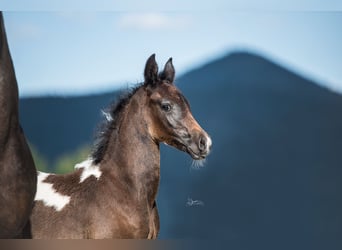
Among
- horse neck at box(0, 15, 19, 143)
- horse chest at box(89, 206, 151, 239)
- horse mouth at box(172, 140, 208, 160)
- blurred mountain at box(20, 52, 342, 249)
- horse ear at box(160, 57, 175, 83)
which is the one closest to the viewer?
horse neck at box(0, 15, 19, 143)

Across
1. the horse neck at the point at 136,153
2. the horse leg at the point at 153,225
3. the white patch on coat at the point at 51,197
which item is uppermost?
the horse neck at the point at 136,153

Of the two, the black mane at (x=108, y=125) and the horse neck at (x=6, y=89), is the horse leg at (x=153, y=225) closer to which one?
the black mane at (x=108, y=125)

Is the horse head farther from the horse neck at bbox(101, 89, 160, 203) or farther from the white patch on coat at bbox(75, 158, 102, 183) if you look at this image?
the white patch on coat at bbox(75, 158, 102, 183)

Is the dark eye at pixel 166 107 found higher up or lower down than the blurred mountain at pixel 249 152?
higher up

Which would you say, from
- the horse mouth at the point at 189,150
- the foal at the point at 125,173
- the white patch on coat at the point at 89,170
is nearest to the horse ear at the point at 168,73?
the foal at the point at 125,173

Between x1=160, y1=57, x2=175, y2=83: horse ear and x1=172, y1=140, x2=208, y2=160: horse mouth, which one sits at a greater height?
x1=160, y1=57, x2=175, y2=83: horse ear

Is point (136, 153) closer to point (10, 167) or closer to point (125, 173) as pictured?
point (125, 173)

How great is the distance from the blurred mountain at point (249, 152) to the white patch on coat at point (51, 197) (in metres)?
0.48

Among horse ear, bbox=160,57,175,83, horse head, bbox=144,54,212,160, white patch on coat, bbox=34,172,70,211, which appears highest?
horse ear, bbox=160,57,175,83

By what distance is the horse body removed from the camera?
1.33 meters

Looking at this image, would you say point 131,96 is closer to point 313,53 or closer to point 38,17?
point 38,17

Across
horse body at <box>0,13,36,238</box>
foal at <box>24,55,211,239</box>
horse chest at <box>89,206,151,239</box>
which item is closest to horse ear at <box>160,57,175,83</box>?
foal at <box>24,55,211,239</box>

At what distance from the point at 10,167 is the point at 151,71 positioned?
113 cm

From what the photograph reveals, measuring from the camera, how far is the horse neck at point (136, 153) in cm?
236
